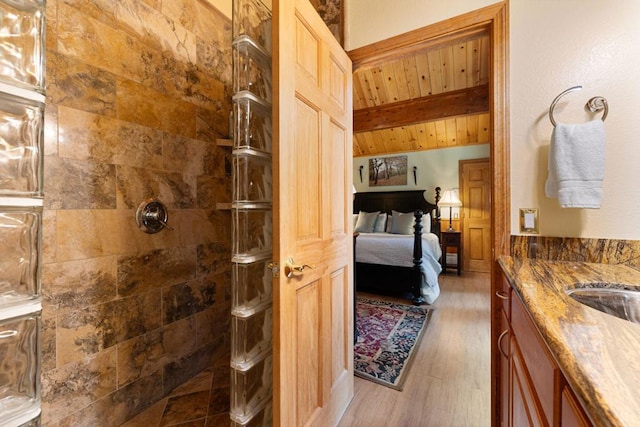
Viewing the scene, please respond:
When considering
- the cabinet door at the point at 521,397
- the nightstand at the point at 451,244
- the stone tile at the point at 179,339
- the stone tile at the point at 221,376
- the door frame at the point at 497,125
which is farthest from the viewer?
the nightstand at the point at 451,244

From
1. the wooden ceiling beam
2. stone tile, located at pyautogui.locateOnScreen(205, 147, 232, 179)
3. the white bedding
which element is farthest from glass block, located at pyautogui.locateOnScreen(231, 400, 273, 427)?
the wooden ceiling beam

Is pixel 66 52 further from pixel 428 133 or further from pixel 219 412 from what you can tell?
pixel 428 133

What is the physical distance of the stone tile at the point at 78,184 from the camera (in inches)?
49.9

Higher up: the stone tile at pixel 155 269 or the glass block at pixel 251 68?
the glass block at pixel 251 68

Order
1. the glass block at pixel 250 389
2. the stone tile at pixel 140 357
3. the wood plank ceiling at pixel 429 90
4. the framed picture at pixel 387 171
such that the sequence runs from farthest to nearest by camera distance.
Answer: the framed picture at pixel 387 171 < the wood plank ceiling at pixel 429 90 < the stone tile at pixel 140 357 < the glass block at pixel 250 389

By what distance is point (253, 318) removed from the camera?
1080 mm

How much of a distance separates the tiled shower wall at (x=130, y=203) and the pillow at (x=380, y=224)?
12.5ft

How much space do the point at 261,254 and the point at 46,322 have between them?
1061 millimetres

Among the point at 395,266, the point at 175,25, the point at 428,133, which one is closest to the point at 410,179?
the point at 428,133

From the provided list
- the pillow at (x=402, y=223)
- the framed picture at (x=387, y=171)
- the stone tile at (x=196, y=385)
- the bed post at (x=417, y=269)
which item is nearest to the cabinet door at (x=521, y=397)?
the stone tile at (x=196, y=385)

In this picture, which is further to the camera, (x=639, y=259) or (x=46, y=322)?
(x=46, y=322)

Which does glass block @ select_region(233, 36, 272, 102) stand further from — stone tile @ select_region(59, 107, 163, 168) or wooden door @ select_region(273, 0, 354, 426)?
stone tile @ select_region(59, 107, 163, 168)

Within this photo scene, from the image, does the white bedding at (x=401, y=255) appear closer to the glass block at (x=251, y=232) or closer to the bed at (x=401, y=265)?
the bed at (x=401, y=265)

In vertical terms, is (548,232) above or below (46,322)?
above
